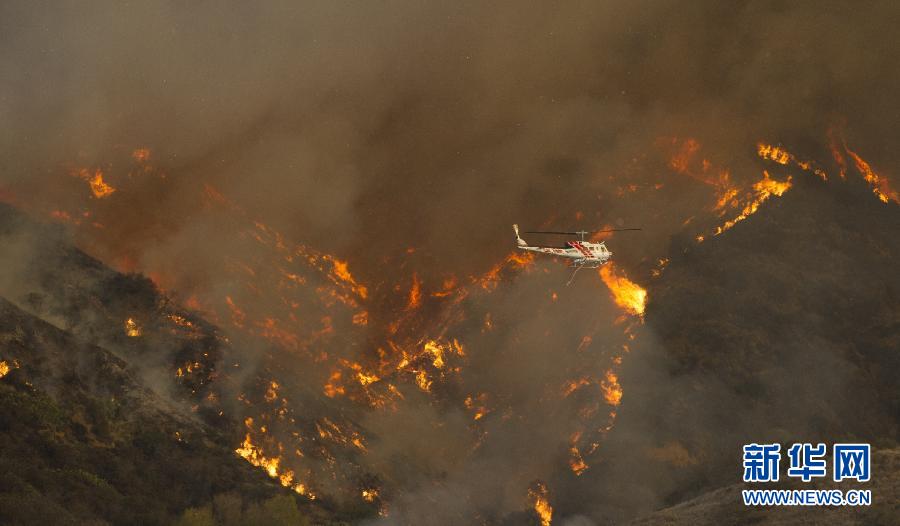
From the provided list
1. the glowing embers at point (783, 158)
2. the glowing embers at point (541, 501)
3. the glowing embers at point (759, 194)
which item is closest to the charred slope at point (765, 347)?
the glowing embers at point (759, 194)

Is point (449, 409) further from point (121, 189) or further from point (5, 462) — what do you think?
point (5, 462)

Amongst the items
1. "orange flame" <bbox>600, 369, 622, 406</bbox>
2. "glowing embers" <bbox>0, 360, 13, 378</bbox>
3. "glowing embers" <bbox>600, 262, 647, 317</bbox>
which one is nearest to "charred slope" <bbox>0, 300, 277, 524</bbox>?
"glowing embers" <bbox>0, 360, 13, 378</bbox>

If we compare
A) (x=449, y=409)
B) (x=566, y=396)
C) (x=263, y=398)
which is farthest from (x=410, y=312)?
(x=263, y=398)

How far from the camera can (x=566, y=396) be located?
121m

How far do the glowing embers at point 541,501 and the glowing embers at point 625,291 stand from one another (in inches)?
1223

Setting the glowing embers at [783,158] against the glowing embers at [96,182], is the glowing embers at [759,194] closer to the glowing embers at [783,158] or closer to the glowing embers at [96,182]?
the glowing embers at [783,158]

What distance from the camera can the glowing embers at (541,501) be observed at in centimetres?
10438

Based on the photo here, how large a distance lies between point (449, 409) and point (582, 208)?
122 ft

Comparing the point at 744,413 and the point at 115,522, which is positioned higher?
the point at 744,413

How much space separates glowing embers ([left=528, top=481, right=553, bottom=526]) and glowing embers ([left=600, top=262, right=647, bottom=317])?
102 ft

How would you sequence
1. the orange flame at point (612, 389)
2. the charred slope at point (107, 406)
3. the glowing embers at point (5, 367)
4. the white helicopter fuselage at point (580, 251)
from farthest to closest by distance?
the orange flame at point (612, 389) < the white helicopter fuselage at point (580, 251) < the glowing embers at point (5, 367) < the charred slope at point (107, 406)

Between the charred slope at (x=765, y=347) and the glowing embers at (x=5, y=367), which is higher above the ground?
the charred slope at (x=765, y=347)

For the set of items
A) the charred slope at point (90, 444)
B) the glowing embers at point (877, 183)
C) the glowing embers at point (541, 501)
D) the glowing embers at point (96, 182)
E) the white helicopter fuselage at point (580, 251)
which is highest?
the glowing embers at point (877, 183)

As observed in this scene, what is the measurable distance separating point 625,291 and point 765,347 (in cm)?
2120
